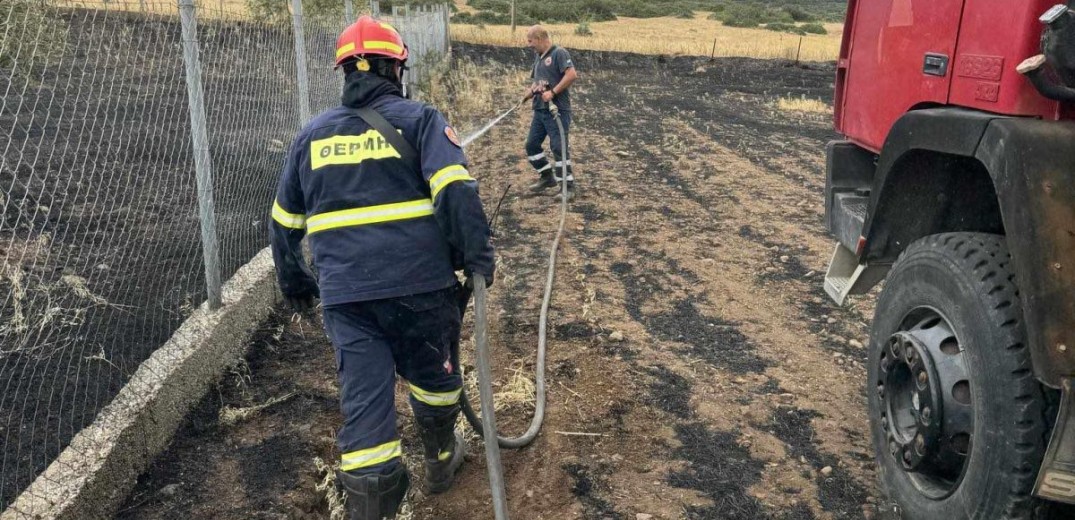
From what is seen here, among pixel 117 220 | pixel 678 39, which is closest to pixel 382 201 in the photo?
pixel 117 220

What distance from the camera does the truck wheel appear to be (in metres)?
2.40

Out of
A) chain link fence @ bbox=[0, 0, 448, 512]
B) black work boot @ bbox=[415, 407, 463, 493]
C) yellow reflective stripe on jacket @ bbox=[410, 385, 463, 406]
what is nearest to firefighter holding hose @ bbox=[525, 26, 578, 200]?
chain link fence @ bbox=[0, 0, 448, 512]

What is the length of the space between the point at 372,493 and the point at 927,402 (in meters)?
2.02

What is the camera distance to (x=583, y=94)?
21.0m

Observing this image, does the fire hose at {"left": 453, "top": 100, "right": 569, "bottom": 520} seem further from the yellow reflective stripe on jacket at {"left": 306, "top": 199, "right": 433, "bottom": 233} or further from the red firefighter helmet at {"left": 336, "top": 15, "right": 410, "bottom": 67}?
the red firefighter helmet at {"left": 336, "top": 15, "right": 410, "bottom": 67}

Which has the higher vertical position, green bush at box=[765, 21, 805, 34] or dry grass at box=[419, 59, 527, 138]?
green bush at box=[765, 21, 805, 34]

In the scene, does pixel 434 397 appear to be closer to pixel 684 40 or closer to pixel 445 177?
pixel 445 177

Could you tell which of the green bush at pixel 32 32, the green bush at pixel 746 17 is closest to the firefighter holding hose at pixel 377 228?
the green bush at pixel 32 32

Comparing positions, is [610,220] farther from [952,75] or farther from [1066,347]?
[1066,347]

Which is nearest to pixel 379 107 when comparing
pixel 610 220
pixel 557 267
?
pixel 557 267

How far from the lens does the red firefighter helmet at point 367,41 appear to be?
3266mm

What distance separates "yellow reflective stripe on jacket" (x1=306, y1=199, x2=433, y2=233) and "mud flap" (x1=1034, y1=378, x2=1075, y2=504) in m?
2.19

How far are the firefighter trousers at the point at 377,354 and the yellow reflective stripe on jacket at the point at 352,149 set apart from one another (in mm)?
559

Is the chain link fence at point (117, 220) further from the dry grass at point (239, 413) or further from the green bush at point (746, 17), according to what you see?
the green bush at point (746, 17)
